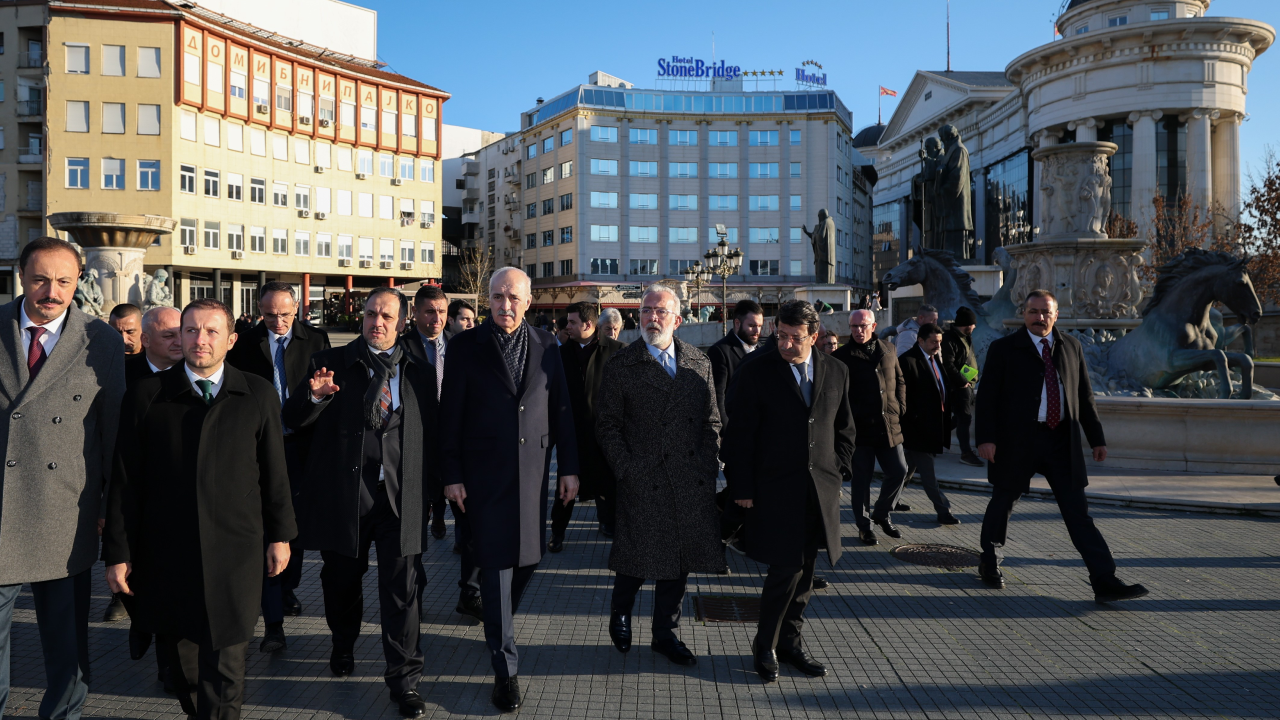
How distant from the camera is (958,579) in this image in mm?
5988

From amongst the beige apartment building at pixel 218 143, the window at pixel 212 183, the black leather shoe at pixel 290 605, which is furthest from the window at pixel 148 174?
the black leather shoe at pixel 290 605

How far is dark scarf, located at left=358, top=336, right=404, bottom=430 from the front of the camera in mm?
4078

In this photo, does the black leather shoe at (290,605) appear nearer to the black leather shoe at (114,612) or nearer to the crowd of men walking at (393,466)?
the crowd of men walking at (393,466)

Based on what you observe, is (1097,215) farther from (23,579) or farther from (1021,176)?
(1021,176)

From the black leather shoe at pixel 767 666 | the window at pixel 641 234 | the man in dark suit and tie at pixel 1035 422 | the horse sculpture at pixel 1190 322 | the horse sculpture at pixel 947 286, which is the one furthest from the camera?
the window at pixel 641 234

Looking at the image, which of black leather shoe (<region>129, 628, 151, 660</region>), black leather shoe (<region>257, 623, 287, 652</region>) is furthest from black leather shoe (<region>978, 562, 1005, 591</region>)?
black leather shoe (<region>129, 628, 151, 660</region>)

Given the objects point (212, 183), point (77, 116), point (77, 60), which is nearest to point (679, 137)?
point (212, 183)

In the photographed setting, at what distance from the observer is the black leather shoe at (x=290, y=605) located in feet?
17.4

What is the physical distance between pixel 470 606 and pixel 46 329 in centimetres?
289

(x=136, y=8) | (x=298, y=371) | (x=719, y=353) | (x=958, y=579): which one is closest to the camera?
(x=298, y=371)

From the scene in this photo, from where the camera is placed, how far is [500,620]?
13.2ft

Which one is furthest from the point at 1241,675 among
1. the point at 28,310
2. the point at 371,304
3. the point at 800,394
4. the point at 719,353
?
the point at 28,310

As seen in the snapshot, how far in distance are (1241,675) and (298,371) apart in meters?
5.71

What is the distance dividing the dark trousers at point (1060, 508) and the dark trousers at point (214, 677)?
15.3 ft
